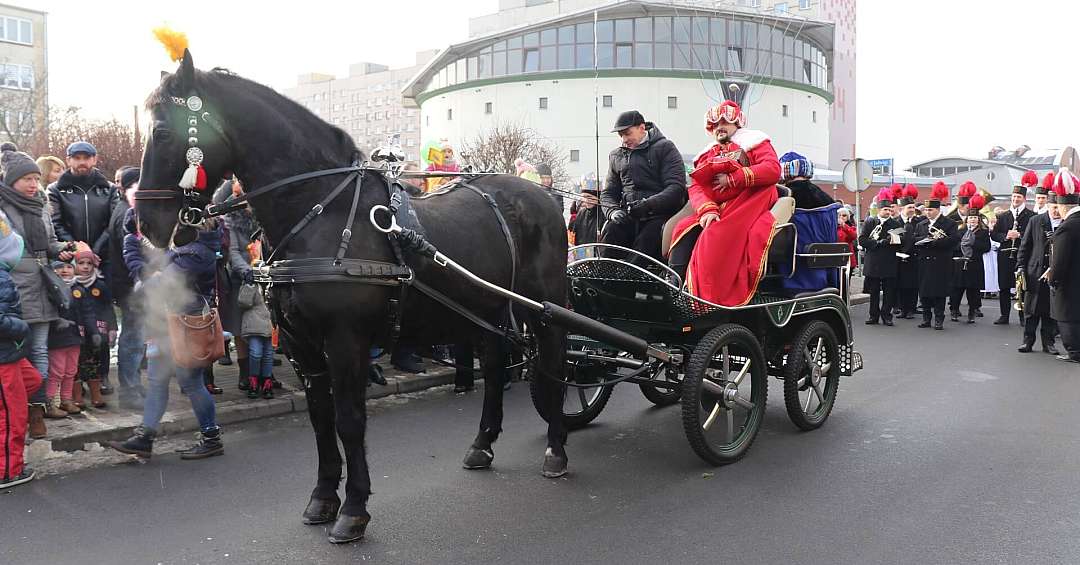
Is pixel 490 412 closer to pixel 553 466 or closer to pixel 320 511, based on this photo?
pixel 553 466

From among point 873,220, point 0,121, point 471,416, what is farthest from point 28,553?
point 0,121

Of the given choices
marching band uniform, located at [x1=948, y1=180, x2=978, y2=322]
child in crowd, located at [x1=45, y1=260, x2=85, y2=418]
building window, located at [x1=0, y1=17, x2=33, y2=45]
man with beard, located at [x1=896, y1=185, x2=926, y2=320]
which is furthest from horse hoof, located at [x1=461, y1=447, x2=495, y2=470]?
building window, located at [x1=0, y1=17, x2=33, y2=45]

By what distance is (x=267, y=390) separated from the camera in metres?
7.43

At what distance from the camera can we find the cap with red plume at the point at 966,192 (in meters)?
15.3

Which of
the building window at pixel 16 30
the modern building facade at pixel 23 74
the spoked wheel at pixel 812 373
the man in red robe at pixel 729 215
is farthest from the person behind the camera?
the building window at pixel 16 30

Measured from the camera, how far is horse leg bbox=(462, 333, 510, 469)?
5328 millimetres

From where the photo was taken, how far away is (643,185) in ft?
21.1

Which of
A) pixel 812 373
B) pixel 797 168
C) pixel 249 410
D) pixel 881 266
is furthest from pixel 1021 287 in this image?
pixel 249 410

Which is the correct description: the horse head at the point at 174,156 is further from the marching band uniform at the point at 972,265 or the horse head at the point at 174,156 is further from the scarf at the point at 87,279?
the marching band uniform at the point at 972,265

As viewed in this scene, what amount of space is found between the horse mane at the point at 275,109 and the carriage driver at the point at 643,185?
265cm

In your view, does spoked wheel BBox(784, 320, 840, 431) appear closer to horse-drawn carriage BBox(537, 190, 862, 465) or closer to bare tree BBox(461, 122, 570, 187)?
horse-drawn carriage BBox(537, 190, 862, 465)

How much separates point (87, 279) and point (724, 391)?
528cm

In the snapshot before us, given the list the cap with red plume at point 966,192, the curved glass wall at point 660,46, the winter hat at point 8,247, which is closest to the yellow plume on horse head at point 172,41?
the winter hat at point 8,247

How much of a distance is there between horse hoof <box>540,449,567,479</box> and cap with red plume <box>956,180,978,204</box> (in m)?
13.0
